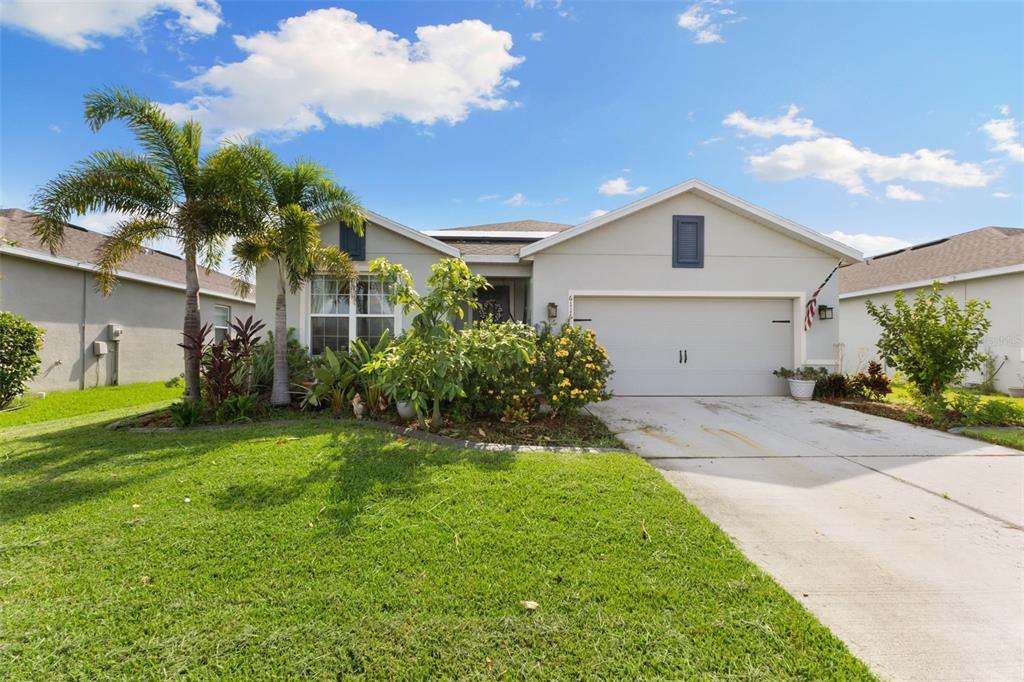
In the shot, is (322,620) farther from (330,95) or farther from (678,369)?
(330,95)

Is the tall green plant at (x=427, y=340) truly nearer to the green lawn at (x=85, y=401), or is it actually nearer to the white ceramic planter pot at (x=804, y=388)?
the green lawn at (x=85, y=401)

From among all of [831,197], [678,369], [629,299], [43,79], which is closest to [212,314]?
[43,79]

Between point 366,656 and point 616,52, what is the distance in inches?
407

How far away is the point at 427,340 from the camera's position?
5.55 meters

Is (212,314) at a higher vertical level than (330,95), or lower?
lower

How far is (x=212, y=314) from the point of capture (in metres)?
16.1

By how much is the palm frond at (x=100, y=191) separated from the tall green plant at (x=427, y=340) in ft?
14.3

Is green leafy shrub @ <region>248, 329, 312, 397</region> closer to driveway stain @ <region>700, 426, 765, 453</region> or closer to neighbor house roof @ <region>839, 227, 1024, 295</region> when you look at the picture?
driveway stain @ <region>700, 426, 765, 453</region>

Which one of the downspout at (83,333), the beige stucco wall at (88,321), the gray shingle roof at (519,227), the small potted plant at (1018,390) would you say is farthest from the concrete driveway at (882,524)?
the downspout at (83,333)

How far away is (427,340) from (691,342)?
273 inches

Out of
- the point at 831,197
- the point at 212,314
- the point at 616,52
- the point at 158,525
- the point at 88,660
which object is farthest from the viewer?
the point at 212,314

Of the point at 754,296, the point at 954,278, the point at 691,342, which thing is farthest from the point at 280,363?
the point at 954,278

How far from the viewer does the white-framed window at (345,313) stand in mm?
9508

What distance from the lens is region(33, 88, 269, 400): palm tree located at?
20.7 feet
